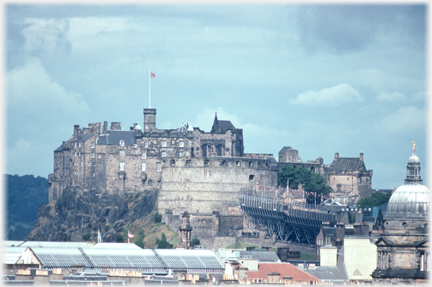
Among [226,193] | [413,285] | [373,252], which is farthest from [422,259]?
[226,193]

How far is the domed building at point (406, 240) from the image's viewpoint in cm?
7956

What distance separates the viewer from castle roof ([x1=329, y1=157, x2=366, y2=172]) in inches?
6575

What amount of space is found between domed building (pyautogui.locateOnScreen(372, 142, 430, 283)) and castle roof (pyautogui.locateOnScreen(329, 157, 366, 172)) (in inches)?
3331

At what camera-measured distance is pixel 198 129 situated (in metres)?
154

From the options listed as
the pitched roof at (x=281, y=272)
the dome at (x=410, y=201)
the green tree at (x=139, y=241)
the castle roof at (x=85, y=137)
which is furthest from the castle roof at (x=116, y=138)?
the dome at (x=410, y=201)

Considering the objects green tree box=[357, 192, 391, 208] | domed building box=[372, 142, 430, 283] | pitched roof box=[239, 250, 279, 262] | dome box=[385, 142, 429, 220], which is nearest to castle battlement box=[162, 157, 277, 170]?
green tree box=[357, 192, 391, 208]

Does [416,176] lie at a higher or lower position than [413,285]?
higher

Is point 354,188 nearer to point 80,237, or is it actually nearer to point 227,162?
point 227,162

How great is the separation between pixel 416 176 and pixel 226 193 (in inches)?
2607

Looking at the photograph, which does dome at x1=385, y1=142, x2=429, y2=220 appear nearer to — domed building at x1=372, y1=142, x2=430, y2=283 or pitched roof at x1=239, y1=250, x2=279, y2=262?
domed building at x1=372, y1=142, x2=430, y2=283

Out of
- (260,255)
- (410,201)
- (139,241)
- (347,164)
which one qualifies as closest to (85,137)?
(139,241)

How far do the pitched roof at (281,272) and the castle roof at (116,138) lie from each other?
57.1 metres

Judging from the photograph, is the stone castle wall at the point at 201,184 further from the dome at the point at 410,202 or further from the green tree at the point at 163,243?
the dome at the point at 410,202

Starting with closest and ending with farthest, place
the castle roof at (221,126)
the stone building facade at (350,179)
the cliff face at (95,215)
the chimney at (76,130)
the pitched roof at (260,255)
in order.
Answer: the pitched roof at (260,255), the cliff face at (95,215), the castle roof at (221,126), the chimney at (76,130), the stone building facade at (350,179)
